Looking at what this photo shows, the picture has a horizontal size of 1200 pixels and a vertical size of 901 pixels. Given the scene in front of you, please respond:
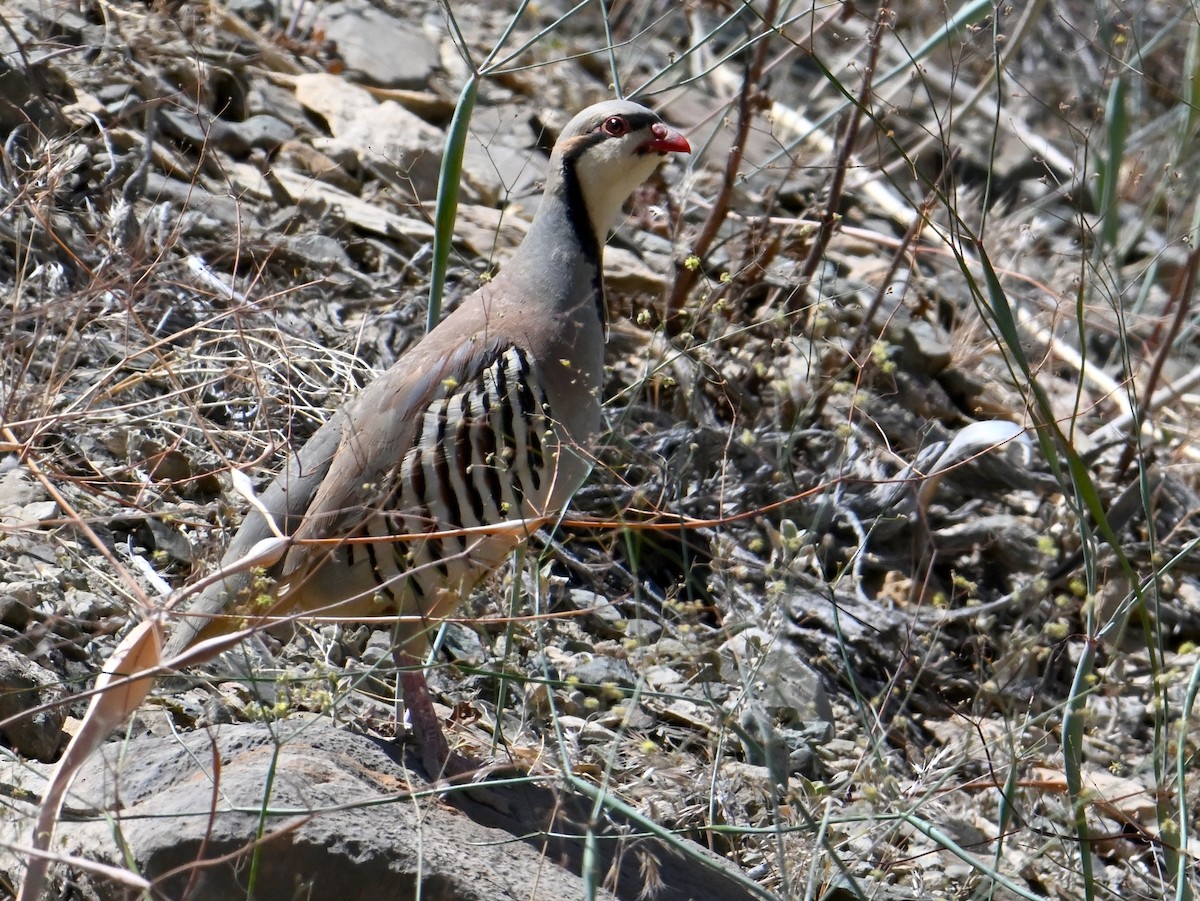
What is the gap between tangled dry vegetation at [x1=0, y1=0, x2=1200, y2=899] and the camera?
3461 mm

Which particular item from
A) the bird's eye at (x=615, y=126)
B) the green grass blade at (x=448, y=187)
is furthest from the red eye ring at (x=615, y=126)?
the green grass blade at (x=448, y=187)

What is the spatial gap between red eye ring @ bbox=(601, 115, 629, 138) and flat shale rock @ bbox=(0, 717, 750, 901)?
1989mm

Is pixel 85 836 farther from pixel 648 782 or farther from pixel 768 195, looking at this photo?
pixel 768 195

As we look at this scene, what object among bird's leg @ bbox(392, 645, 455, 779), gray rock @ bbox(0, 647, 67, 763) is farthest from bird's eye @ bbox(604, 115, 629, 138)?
gray rock @ bbox(0, 647, 67, 763)

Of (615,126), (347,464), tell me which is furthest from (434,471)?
(615,126)

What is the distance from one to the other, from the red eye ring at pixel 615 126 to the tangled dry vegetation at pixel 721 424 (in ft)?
0.67

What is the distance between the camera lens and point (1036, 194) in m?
8.77

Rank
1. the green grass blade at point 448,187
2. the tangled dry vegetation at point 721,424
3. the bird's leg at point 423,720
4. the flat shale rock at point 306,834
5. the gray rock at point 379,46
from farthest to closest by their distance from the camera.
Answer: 1. the gray rock at point 379,46
2. the green grass blade at point 448,187
3. the bird's leg at point 423,720
4. the tangled dry vegetation at point 721,424
5. the flat shale rock at point 306,834

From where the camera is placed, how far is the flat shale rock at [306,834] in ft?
9.90

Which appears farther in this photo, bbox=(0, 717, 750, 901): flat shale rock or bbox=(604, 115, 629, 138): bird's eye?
bbox=(604, 115, 629, 138): bird's eye

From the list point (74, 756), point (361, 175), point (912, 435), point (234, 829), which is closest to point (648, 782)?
point (234, 829)

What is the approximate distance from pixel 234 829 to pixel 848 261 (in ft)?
16.4

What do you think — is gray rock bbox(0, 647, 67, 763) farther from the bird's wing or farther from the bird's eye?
the bird's eye

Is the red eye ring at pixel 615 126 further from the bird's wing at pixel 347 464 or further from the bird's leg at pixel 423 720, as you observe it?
the bird's leg at pixel 423 720
